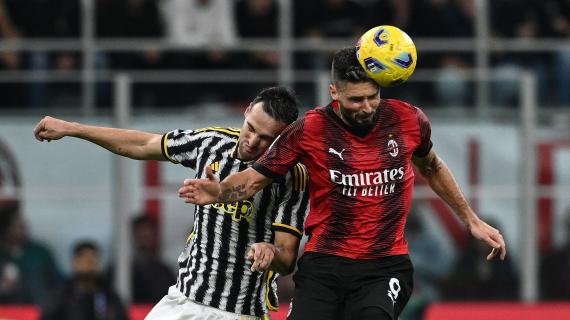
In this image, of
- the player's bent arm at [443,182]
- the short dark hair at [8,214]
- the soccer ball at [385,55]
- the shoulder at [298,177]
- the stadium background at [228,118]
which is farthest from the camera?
the stadium background at [228,118]

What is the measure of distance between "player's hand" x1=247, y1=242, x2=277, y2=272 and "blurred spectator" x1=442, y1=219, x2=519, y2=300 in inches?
233

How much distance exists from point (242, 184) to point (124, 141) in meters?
0.77

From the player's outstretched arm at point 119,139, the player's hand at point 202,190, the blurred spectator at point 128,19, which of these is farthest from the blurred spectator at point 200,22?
the player's hand at point 202,190

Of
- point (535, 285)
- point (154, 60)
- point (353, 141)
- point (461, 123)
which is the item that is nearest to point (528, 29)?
point (461, 123)

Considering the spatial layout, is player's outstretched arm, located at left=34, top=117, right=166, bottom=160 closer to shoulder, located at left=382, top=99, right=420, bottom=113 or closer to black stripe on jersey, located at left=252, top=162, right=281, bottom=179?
black stripe on jersey, located at left=252, top=162, right=281, bottom=179

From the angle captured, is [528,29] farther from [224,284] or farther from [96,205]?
[224,284]

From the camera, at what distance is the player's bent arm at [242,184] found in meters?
6.09

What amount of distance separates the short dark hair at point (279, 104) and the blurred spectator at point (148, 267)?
4986mm

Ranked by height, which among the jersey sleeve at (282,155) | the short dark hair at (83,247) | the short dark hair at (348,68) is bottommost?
the short dark hair at (83,247)

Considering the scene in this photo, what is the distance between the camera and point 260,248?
5973mm

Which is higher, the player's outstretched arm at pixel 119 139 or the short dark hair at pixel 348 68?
the short dark hair at pixel 348 68

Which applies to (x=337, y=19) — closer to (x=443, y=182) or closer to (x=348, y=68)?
(x=443, y=182)

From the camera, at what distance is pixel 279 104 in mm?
6336

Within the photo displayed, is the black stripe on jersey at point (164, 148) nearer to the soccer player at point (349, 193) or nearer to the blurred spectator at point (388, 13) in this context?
the soccer player at point (349, 193)
